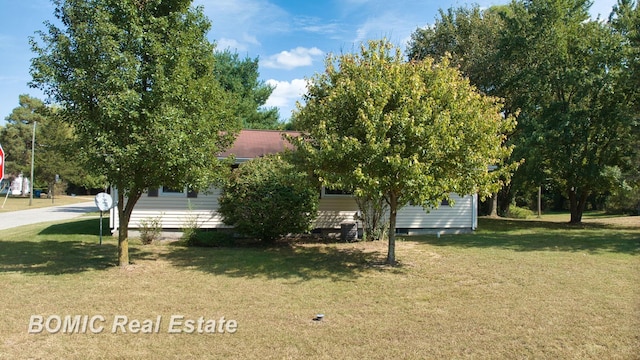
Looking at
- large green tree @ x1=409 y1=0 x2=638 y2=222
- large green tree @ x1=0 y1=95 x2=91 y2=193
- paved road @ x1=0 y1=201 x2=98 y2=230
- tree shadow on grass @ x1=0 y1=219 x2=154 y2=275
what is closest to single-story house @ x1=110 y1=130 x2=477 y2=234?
tree shadow on grass @ x1=0 y1=219 x2=154 y2=275

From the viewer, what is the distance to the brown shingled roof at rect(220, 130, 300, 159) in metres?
14.7

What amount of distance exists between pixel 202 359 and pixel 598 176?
1806cm

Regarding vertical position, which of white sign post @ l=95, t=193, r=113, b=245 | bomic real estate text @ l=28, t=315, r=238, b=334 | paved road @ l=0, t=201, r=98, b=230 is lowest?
bomic real estate text @ l=28, t=315, r=238, b=334

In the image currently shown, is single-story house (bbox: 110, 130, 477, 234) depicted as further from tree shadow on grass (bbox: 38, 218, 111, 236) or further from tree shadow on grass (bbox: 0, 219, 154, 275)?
tree shadow on grass (bbox: 38, 218, 111, 236)

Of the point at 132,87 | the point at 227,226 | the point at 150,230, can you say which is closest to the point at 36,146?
the point at 150,230

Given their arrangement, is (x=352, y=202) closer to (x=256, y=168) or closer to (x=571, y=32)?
(x=256, y=168)

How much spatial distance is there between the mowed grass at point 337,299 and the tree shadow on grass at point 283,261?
0.15ft

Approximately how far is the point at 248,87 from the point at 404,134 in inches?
1088

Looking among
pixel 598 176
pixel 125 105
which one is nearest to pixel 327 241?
pixel 125 105

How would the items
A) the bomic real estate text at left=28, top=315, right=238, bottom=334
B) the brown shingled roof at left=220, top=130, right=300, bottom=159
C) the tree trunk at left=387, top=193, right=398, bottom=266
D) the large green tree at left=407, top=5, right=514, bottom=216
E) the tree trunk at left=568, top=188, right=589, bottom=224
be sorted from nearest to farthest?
the bomic real estate text at left=28, top=315, right=238, bottom=334
the tree trunk at left=387, top=193, right=398, bottom=266
the brown shingled roof at left=220, top=130, right=300, bottom=159
the tree trunk at left=568, top=188, right=589, bottom=224
the large green tree at left=407, top=5, right=514, bottom=216

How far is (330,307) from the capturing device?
655 cm

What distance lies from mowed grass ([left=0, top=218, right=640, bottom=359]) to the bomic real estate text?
98mm

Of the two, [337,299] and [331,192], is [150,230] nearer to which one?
[331,192]

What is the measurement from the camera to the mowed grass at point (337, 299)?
4.91 metres
